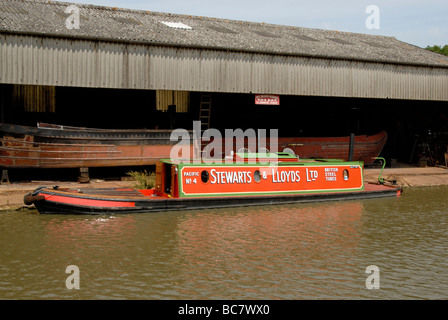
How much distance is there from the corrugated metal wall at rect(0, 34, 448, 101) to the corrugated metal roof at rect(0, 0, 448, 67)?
1.12 feet

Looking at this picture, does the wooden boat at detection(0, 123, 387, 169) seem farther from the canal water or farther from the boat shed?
the canal water

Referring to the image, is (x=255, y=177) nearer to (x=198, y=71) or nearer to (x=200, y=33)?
(x=198, y=71)

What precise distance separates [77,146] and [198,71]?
20.0 ft

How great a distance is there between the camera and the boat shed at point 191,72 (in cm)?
1898

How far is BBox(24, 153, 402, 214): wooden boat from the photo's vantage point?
15.1 meters

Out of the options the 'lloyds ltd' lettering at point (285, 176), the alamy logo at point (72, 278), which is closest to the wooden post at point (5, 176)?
the alamy logo at point (72, 278)

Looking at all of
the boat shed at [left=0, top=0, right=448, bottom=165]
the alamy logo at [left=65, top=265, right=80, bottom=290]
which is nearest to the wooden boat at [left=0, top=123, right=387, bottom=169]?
the boat shed at [left=0, top=0, right=448, bottom=165]

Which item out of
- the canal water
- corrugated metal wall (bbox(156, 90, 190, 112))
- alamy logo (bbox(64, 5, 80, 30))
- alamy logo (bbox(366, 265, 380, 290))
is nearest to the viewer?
the canal water

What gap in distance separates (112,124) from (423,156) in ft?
59.8

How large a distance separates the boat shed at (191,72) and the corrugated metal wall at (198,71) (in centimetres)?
4

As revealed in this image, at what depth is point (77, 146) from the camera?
1933 centimetres

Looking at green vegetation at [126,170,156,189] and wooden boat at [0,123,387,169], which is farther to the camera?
green vegetation at [126,170,156,189]
